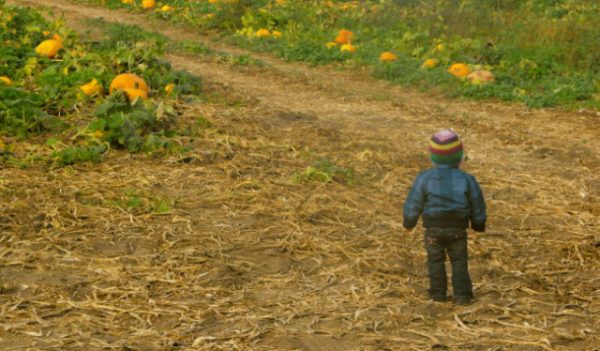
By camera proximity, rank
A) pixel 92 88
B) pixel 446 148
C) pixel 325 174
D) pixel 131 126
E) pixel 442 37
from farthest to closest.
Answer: pixel 442 37 < pixel 92 88 < pixel 131 126 < pixel 325 174 < pixel 446 148

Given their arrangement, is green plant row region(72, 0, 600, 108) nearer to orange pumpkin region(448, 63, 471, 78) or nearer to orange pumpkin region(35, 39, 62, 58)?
orange pumpkin region(448, 63, 471, 78)

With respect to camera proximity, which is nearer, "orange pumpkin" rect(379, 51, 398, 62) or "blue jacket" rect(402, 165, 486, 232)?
"blue jacket" rect(402, 165, 486, 232)

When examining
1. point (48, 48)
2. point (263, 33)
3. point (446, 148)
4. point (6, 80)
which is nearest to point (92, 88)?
point (6, 80)

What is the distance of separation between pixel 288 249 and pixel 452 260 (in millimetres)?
1213

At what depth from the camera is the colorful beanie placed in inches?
185

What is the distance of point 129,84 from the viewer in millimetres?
9133

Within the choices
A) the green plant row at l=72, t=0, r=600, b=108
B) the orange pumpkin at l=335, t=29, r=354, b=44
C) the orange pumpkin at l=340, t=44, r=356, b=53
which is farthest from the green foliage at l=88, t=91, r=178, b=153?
the orange pumpkin at l=335, t=29, r=354, b=44

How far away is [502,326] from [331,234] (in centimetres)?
168

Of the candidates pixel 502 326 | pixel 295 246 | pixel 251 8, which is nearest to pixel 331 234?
pixel 295 246

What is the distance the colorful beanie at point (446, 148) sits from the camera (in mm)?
4707

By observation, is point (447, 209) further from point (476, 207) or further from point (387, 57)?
point (387, 57)

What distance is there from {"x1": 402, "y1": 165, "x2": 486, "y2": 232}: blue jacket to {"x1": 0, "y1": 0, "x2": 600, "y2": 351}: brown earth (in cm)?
49

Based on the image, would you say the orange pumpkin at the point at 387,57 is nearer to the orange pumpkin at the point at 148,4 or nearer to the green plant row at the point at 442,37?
the green plant row at the point at 442,37

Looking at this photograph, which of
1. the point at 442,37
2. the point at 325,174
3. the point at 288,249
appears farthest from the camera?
the point at 442,37
